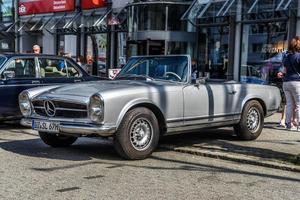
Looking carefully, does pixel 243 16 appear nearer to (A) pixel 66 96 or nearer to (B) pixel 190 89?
(B) pixel 190 89

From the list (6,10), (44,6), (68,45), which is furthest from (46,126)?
(6,10)

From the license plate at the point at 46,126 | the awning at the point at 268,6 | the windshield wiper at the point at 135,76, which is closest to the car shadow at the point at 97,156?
the license plate at the point at 46,126

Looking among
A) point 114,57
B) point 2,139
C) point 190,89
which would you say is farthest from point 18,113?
point 114,57

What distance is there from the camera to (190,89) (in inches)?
329

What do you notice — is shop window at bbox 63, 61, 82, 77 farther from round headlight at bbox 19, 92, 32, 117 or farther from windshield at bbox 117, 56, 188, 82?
round headlight at bbox 19, 92, 32, 117

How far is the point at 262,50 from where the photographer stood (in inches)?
690

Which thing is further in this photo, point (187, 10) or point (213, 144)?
point (187, 10)

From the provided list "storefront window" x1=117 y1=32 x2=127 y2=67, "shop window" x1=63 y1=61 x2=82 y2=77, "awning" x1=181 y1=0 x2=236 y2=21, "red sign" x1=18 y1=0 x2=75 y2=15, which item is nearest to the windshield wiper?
"shop window" x1=63 y1=61 x2=82 y2=77

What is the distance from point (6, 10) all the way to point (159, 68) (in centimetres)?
2532

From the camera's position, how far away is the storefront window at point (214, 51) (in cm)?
1923

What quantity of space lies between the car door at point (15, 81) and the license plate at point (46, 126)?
9.72 ft

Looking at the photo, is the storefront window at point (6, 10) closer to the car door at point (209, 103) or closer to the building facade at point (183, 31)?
the building facade at point (183, 31)

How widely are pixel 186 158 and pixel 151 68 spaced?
1.78 meters

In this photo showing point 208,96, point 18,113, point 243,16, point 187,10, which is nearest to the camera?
point 208,96
